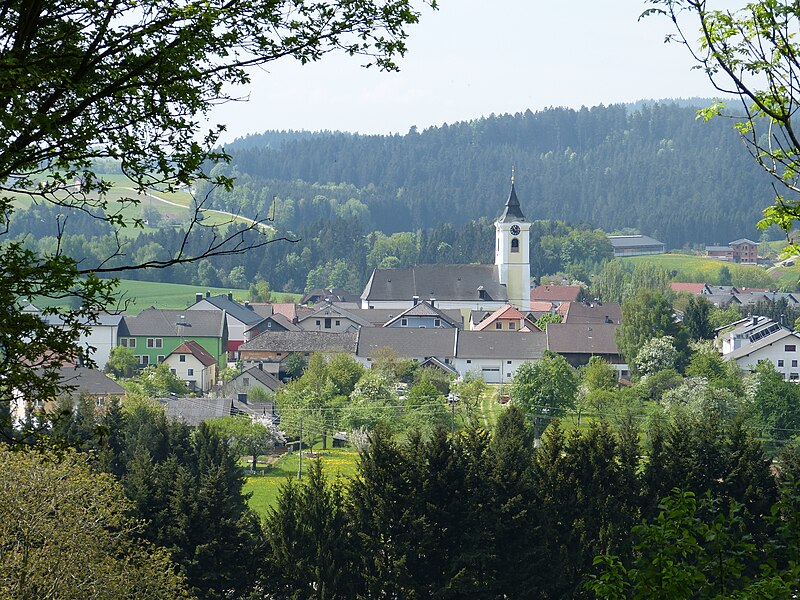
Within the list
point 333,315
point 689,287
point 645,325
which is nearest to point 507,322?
point 333,315

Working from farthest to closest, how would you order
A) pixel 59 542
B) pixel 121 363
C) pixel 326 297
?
pixel 326 297
pixel 121 363
pixel 59 542

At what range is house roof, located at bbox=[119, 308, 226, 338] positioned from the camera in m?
73.9

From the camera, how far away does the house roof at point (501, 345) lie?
67.7 meters

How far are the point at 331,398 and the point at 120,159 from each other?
46433mm

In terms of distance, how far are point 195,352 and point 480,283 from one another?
40681 mm

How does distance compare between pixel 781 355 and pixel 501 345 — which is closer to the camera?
pixel 781 355

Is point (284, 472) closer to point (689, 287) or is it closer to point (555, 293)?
point (555, 293)

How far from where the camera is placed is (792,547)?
8984 millimetres

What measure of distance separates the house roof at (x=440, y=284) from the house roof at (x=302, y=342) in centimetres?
2862

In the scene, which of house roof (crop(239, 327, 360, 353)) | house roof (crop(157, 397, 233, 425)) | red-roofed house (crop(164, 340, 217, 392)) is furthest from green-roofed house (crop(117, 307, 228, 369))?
house roof (crop(157, 397, 233, 425))

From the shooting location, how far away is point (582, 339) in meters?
→ 70.6

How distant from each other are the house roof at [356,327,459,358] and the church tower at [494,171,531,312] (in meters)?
30.4

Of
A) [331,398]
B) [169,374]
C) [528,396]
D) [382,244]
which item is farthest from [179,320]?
[382,244]

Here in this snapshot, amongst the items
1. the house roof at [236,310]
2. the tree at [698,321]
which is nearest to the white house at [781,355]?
the tree at [698,321]
